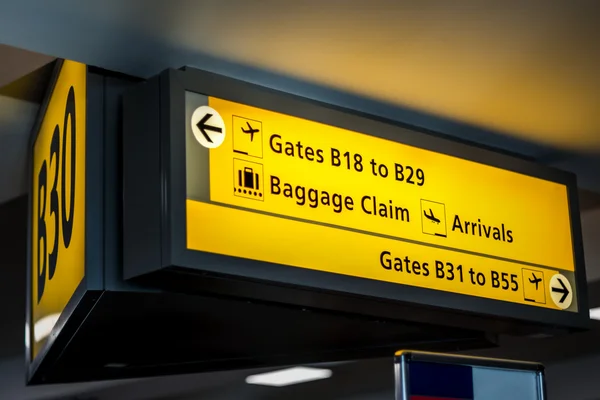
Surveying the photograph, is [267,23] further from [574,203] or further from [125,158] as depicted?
[574,203]

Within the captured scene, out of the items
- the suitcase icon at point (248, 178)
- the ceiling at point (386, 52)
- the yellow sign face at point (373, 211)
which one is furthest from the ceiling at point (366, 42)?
the suitcase icon at point (248, 178)

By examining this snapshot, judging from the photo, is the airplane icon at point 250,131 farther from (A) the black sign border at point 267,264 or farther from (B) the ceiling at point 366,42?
(B) the ceiling at point 366,42

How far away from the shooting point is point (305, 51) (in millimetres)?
2129

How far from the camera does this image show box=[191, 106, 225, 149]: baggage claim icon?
195 cm

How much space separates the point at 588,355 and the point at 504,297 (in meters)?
3.20

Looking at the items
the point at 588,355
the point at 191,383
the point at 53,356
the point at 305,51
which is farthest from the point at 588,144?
the point at 191,383

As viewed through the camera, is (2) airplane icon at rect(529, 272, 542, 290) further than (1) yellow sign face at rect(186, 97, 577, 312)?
Yes

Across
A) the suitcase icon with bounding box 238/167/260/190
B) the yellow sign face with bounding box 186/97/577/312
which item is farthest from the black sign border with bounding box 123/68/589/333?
the suitcase icon with bounding box 238/167/260/190

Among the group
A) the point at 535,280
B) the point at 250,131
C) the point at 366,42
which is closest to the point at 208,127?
the point at 250,131

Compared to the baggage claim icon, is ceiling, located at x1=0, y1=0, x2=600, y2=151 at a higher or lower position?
higher

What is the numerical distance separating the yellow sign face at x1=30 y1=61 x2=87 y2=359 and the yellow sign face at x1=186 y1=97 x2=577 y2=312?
33cm

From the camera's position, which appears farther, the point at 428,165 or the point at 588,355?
the point at 588,355

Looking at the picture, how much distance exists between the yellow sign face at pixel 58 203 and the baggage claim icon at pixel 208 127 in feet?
0.98

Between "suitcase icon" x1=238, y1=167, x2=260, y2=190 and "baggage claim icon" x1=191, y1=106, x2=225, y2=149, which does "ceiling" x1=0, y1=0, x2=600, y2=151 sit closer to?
"baggage claim icon" x1=191, y1=106, x2=225, y2=149
